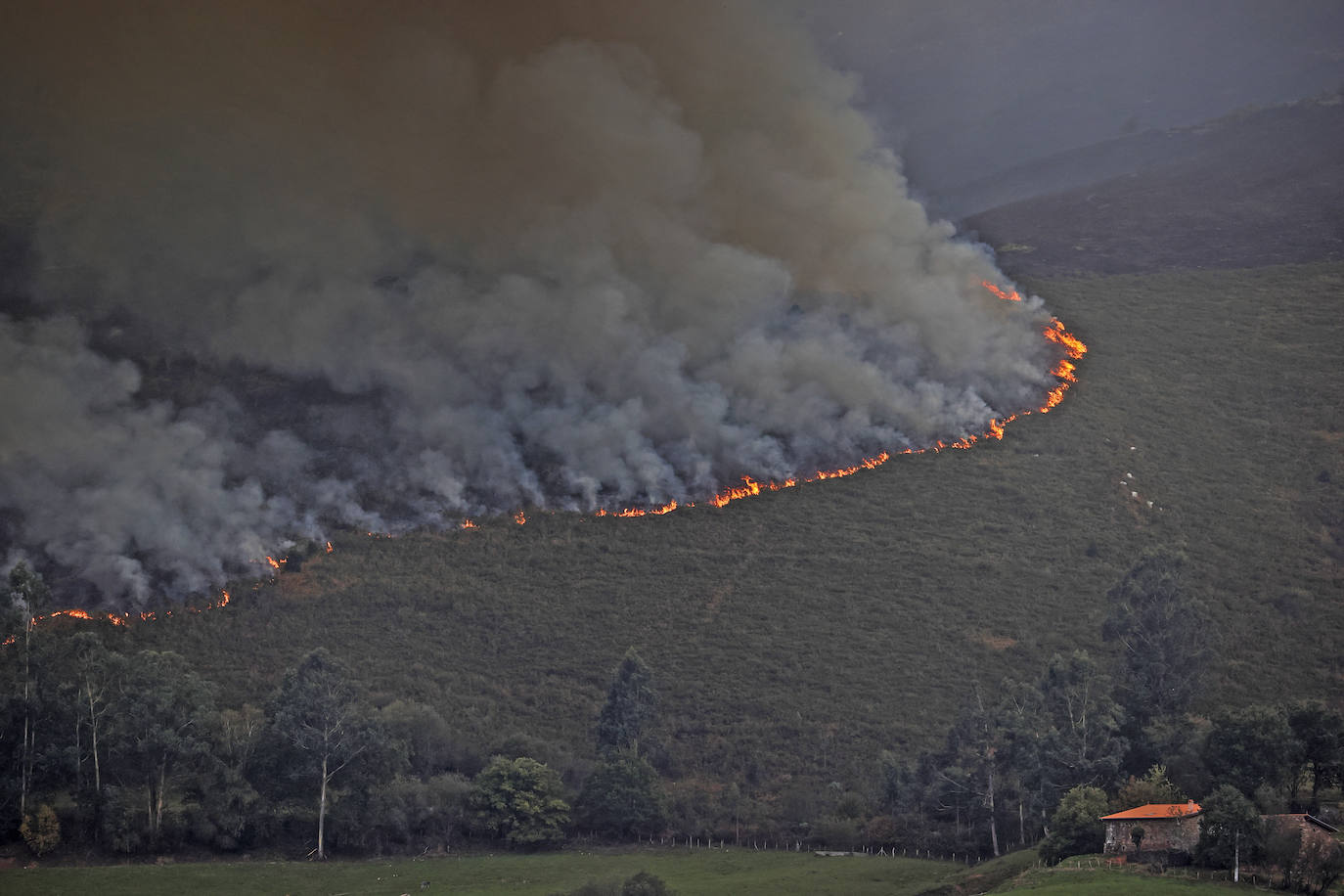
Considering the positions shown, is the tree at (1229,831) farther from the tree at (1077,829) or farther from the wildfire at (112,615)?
the wildfire at (112,615)

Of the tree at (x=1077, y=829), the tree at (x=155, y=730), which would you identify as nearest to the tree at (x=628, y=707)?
the tree at (x=155, y=730)

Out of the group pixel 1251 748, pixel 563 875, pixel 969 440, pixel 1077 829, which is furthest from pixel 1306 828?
pixel 969 440

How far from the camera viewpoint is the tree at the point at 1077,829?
6003 cm

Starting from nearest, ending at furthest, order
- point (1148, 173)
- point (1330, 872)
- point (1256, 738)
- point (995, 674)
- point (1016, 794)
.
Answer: point (1330, 872) → point (1256, 738) → point (1016, 794) → point (995, 674) → point (1148, 173)

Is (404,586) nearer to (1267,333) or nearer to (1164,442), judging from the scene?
(1164,442)

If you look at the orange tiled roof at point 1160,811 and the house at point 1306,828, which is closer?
the house at point 1306,828

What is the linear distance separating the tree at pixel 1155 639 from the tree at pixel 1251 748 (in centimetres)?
1235

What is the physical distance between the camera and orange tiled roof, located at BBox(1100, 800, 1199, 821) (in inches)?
2287

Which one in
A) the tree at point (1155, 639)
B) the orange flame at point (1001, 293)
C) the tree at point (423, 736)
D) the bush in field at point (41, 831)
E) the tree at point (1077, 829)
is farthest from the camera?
the orange flame at point (1001, 293)

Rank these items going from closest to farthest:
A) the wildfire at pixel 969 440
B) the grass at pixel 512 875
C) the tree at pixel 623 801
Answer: the grass at pixel 512 875 < the tree at pixel 623 801 < the wildfire at pixel 969 440

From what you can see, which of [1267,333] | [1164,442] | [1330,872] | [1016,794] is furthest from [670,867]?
[1267,333]

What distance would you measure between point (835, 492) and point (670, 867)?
46.9 metres

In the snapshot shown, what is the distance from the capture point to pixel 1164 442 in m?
116

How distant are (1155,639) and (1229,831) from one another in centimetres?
3039
